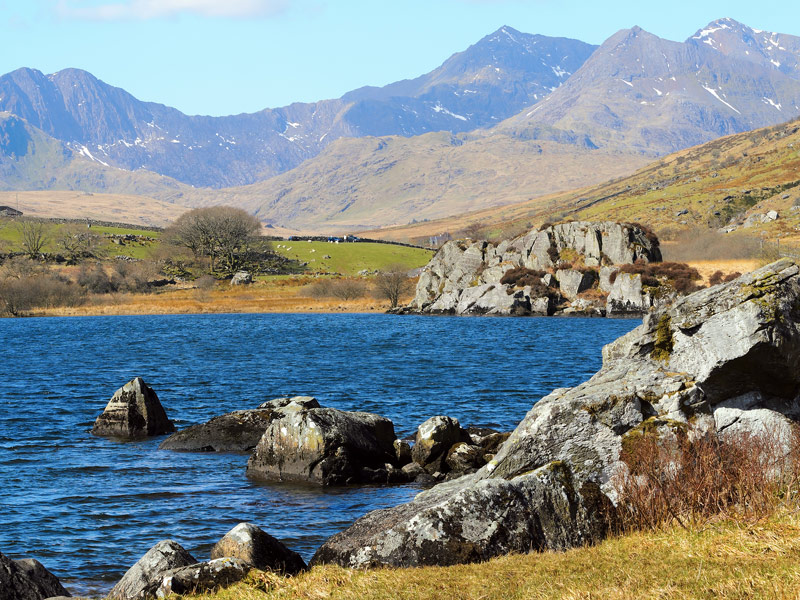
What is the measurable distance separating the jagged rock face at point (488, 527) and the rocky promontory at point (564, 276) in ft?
347

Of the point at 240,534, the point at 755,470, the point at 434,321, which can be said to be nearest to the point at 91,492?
the point at 240,534

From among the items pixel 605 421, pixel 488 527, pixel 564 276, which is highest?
pixel 564 276

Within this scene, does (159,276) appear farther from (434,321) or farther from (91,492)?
(91,492)

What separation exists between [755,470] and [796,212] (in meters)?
204

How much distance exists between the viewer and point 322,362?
70.5 metres

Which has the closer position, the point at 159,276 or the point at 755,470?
the point at 755,470

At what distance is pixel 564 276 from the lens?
135 meters

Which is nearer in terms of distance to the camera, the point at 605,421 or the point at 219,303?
the point at 605,421

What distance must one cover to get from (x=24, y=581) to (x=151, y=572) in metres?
2.42

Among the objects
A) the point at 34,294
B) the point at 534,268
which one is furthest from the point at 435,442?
the point at 34,294

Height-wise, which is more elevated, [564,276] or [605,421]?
[564,276]

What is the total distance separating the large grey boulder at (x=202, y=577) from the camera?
14.3 m

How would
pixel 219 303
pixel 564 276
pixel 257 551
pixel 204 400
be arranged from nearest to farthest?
pixel 257 551 < pixel 204 400 < pixel 564 276 < pixel 219 303

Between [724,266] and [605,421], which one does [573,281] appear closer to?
[724,266]
